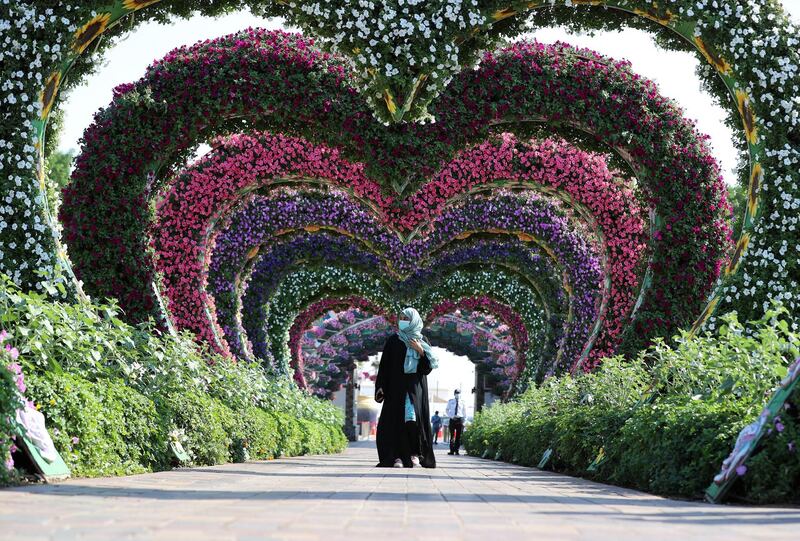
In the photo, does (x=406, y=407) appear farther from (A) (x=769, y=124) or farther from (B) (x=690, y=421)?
(B) (x=690, y=421)

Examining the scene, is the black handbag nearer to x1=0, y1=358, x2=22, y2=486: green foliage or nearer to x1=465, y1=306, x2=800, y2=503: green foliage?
x1=465, y1=306, x2=800, y2=503: green foliage

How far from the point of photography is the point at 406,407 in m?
11.1

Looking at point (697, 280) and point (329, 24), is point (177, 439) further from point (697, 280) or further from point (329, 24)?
point (697, 280)

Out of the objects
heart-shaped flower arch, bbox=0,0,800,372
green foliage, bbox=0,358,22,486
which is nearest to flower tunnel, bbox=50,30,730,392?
heart-shaped flower arch, bbox=0,0,800,372

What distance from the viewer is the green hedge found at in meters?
6.37

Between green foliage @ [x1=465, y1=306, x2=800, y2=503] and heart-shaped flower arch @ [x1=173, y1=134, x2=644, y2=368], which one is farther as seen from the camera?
heart-shaped flower arch @ [x1=173, y1=134, x2=644, y2=368]

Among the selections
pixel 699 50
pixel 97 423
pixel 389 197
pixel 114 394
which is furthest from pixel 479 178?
pixel 97 423

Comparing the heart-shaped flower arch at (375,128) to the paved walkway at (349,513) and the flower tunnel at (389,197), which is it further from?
the paved walkway at (349,513)

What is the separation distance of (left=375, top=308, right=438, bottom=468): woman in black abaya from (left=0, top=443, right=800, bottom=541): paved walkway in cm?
404

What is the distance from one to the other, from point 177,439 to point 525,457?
18.6 feet

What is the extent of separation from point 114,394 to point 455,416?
2034 centimetres

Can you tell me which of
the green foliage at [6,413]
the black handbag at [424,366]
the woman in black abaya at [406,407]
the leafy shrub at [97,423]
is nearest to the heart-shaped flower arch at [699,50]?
the woman in black abaya at [406,407]

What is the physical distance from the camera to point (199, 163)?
1644 cm

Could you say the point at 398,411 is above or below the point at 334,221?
below
